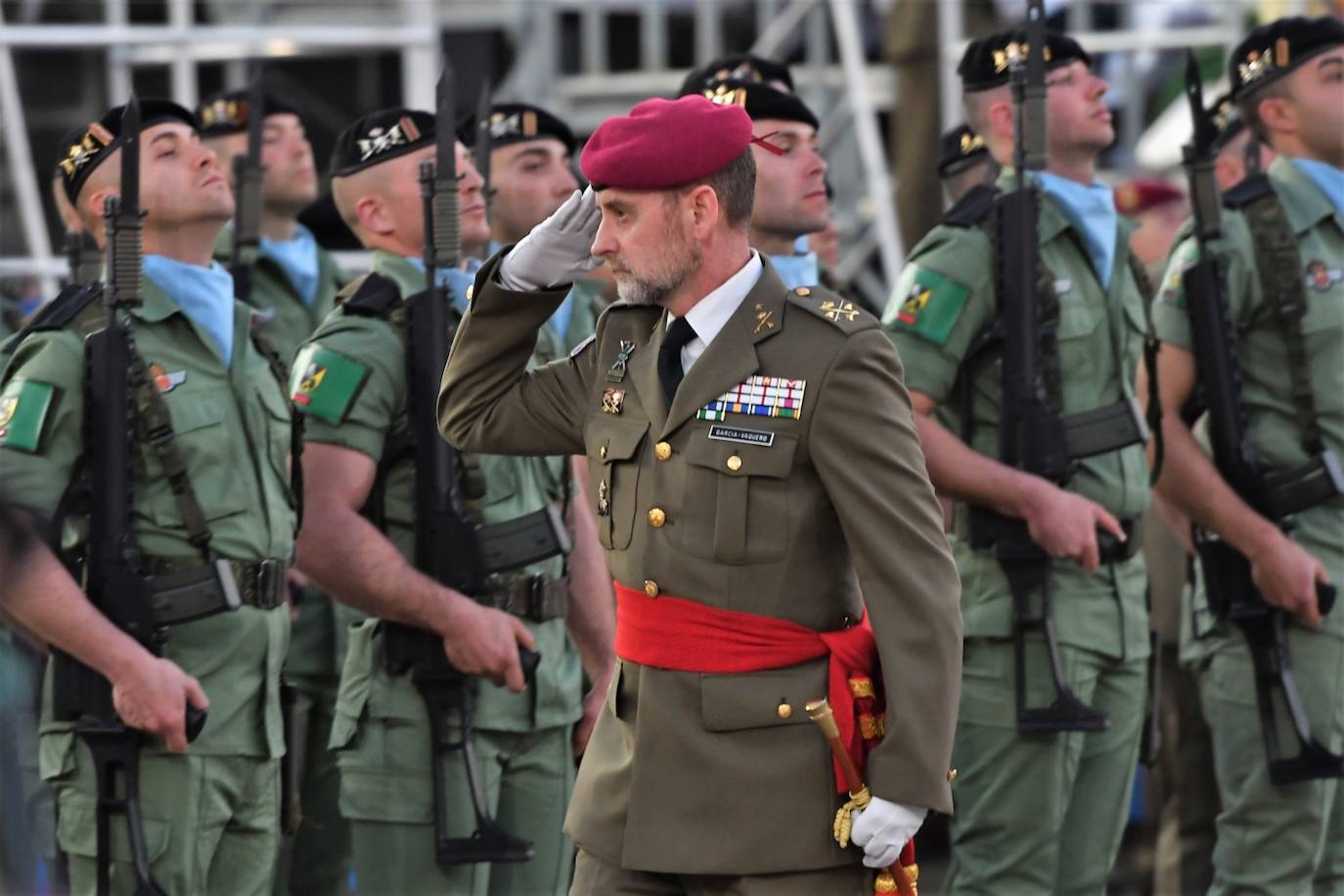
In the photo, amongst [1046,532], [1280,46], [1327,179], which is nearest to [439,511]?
[1046,532]

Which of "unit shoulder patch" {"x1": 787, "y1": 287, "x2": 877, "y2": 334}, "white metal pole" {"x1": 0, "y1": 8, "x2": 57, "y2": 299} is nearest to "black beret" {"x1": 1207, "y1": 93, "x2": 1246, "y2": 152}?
"unit shoulder patch" {"x1": 787, "y1": 287, "x2": 877, "y2": 334}

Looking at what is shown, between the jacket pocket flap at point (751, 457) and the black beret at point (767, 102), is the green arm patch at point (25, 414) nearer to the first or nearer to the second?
the jacket pocket flap at point (751, 457)

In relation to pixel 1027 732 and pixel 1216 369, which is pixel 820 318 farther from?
pixel 1216 369

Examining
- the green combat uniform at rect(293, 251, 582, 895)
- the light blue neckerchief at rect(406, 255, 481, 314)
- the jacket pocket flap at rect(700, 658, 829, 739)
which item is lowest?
the green combat uniform at rect(293, 251, 582, 895)

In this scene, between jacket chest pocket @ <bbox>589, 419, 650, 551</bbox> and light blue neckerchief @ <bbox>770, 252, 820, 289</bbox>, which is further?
light blue neckerchief @ <bbox>770, 252, 820, 289</bbox>

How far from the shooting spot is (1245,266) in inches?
237

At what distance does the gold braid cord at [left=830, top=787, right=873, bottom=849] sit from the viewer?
3713 millimetres

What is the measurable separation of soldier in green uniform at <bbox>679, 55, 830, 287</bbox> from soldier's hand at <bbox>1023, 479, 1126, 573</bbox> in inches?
33.5

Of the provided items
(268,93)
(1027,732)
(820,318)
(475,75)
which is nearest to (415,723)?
(1027,732)

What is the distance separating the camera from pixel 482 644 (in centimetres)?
523

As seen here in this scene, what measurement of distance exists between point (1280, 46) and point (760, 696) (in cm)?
328

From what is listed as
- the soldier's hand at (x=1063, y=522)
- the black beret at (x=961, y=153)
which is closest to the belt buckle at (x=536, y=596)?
the soldier's hand at (x=1063, y=522)

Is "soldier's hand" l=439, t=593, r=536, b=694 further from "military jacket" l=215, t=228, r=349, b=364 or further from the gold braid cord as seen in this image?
"military jacket" l=215, t=228, r=349, b=364

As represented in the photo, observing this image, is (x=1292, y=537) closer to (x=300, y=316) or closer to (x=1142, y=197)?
(x=300, y=316)
